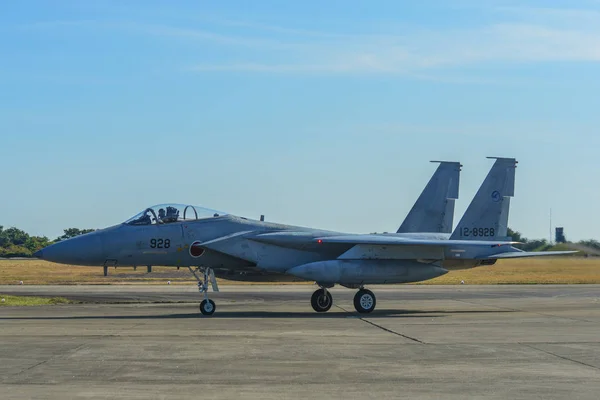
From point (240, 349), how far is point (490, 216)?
1357 cm

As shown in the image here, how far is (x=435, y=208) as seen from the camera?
91.4 ft

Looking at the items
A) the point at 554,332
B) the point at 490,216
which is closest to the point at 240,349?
the point at 554,332

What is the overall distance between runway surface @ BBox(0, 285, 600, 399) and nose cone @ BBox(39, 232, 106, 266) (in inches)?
56.2

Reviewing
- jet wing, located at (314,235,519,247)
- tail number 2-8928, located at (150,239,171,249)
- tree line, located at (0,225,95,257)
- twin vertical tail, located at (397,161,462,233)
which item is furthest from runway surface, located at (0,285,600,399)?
tree line, located at (0,225,95,257)

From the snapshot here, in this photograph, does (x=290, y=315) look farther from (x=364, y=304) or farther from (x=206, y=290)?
(x=206, y=290)

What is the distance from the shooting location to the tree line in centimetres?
11006

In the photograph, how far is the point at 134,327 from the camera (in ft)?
59.5

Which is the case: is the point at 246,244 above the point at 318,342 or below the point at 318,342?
above

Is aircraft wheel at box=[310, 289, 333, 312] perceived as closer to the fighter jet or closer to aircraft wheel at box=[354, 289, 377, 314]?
the fighter jet

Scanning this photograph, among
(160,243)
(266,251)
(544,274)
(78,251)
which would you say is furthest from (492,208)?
(544,274)

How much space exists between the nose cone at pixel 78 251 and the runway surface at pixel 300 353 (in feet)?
4.68

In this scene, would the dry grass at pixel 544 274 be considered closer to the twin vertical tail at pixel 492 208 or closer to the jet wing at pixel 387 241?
the twin vertical tail at pixel 492 208

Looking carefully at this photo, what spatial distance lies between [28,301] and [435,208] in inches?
536

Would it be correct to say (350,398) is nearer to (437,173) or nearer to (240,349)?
(240,349)
